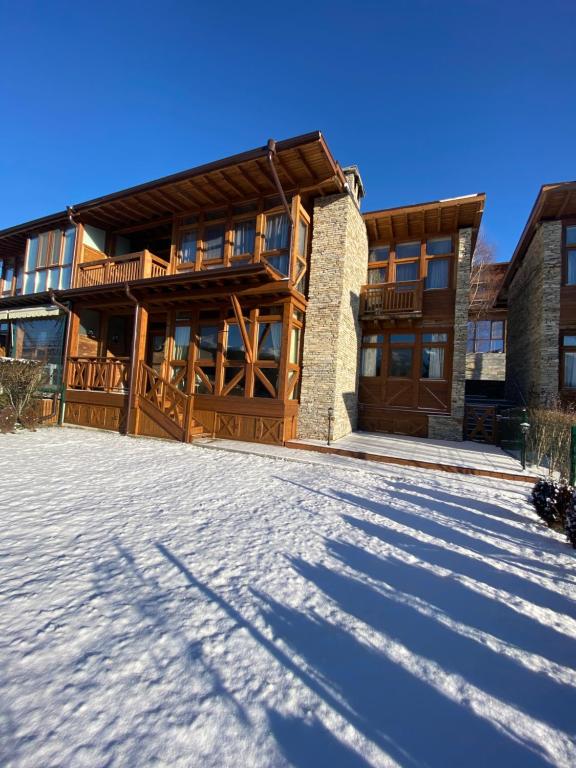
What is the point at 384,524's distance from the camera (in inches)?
169

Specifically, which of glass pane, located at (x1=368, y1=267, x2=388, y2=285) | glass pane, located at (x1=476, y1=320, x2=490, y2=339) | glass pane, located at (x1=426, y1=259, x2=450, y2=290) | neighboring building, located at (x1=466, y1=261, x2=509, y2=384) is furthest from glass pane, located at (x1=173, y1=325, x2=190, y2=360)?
glass pane, located at (x1=476, y1=320, x2=490, y2=339)

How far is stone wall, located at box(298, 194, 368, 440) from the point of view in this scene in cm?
953

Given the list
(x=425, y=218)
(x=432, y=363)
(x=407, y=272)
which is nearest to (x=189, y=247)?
(x=407, y=272)

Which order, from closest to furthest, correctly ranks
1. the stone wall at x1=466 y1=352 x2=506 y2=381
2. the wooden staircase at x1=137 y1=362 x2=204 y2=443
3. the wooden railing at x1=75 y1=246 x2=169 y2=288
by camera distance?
the wooden staircase at x1=137 y1=362 x2=204 y2=443
the wooden railing at x1=75 y1=246 x2=169 y2=288
the stone wall at x1=466 y1=352 x2=506 y2=381

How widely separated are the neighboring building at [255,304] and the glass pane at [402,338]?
36mm

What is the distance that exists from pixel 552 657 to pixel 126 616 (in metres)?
2.95

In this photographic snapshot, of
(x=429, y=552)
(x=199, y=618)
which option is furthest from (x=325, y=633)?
(x=429, y=552)

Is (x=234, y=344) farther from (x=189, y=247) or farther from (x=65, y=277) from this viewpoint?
(x=65, y=277)

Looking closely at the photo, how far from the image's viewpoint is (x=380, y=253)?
40.3ft

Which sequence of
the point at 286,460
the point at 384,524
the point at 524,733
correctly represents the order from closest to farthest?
the point at 524,733 < the point at 384,524 < the point at 286,460

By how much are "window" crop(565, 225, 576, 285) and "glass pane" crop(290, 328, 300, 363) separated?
8872 millimetres

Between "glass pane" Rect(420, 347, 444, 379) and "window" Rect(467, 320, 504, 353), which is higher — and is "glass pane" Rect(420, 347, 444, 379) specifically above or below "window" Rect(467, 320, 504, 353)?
below

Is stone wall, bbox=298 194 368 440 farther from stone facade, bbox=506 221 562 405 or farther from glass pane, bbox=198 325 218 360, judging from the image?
stone facade, bbox=506 221 562 405

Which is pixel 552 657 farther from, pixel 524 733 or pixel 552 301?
pixel 552 301
